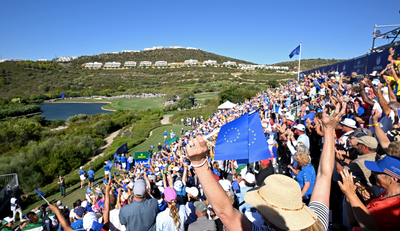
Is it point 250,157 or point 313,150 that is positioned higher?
point 250,157

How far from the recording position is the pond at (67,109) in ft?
247

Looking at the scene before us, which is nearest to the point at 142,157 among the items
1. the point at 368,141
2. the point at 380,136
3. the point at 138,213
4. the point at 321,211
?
the point at 138,213

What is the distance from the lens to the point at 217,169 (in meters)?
6.20

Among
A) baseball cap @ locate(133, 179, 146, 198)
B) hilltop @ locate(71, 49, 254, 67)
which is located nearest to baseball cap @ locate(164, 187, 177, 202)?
baseball cap @ locate(133, 179, 146, 198)

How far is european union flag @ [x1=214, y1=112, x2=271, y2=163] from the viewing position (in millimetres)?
3240

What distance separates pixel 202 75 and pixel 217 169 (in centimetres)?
12192

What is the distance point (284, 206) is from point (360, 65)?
46.6 feet

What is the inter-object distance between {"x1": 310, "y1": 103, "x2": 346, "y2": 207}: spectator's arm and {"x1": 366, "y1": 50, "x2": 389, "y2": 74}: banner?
33.9 feet

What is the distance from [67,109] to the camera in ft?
275

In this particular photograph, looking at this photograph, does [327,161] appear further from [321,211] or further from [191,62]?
[191,62]

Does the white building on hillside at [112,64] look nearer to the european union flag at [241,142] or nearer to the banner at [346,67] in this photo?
the banner at [346,67]

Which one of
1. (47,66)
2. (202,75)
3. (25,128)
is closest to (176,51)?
(202,75)

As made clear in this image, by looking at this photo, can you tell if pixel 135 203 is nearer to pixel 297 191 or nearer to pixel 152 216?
pixel 152 216

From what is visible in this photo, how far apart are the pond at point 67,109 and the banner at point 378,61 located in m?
72.9
